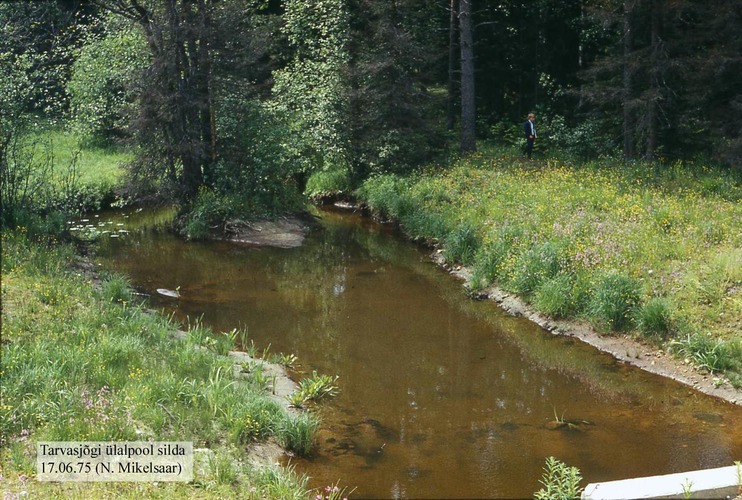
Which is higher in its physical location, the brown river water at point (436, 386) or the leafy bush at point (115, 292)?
the leafy bush at point (115, 292)

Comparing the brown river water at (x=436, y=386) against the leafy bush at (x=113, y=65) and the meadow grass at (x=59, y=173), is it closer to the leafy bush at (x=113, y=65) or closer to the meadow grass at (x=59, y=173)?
the meadow grass at (x=59, y=173)

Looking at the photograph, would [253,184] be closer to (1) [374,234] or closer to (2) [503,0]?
(1) [374,234]

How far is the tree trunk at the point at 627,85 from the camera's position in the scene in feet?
68.7

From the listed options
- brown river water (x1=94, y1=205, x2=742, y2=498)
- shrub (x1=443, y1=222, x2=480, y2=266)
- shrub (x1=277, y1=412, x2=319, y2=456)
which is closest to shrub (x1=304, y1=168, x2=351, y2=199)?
brown river water (x1=94, y1=205, x2=742, y2=498)

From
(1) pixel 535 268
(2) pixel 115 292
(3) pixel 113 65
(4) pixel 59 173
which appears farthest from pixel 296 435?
(4) pixel 59 173

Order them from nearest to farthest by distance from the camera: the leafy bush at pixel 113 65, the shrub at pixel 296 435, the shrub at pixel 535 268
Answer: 1. the shrub at pixel 296 435
2. the shrub at pixel 535 268
3. the leafy bush at pixel 113 65

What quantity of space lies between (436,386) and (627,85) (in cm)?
1429

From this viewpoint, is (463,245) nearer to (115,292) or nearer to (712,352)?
(712,352)

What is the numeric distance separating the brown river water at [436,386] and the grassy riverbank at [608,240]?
761mm

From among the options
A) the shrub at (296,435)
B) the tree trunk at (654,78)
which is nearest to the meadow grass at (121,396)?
the shrub at (296,435)

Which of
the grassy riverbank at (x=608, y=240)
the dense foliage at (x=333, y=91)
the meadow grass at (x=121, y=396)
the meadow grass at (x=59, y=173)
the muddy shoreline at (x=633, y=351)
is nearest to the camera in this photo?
the meadow grass at (x=121, y=396)

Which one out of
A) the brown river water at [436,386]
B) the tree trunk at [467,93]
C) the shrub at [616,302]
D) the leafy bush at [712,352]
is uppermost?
the tree trunk at [467,93]

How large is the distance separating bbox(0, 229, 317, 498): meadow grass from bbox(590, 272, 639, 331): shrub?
5602 millimetres

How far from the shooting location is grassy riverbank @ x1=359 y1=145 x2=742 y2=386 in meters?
11.2
